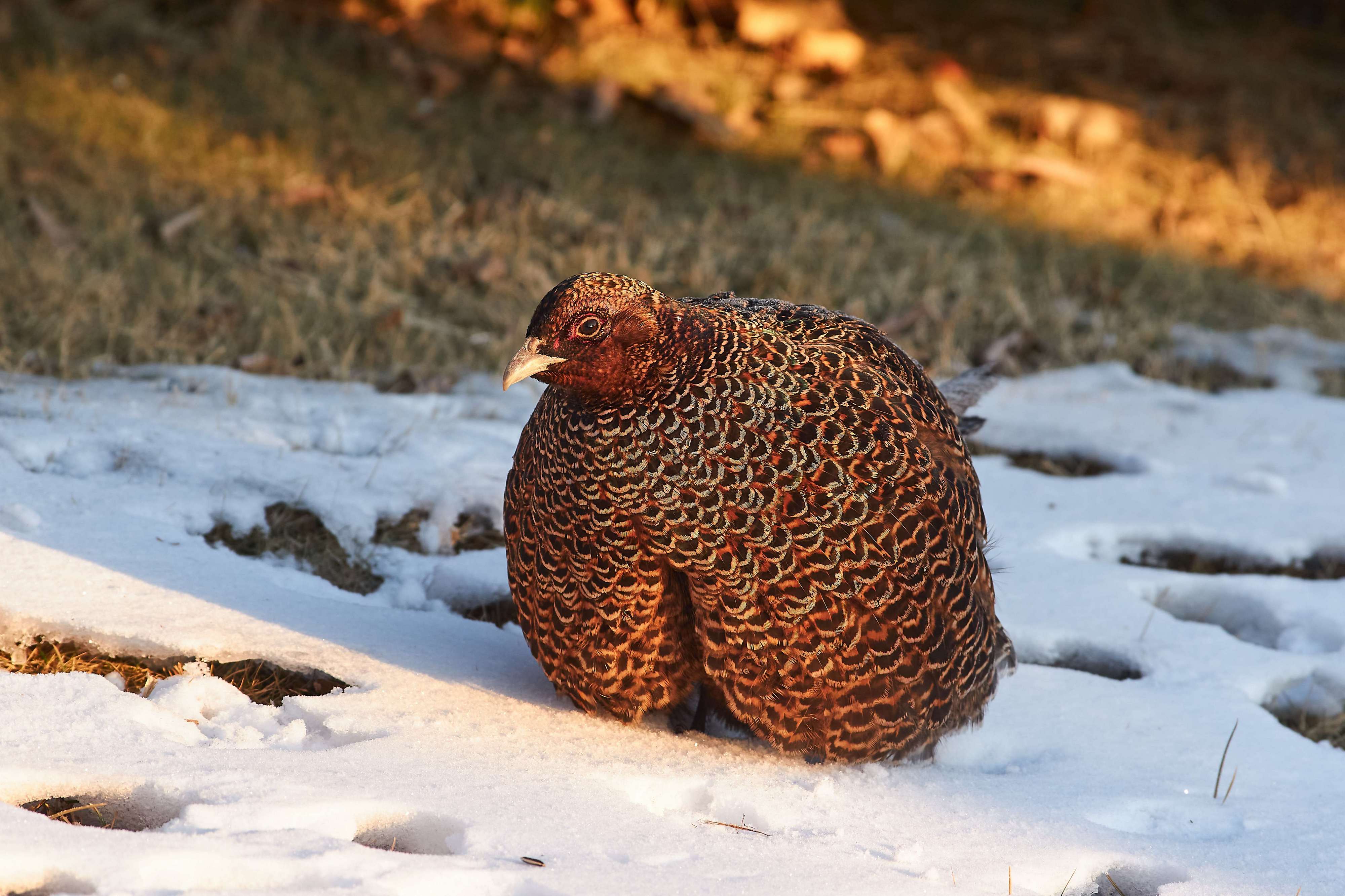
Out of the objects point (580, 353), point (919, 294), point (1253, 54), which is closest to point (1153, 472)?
point (919, 294)

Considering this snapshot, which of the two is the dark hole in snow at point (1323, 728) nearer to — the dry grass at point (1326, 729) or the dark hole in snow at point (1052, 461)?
the dry grass at point (1326, 729)

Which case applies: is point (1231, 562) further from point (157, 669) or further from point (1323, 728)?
point (157, 669)

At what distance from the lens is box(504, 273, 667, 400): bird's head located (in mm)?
2176

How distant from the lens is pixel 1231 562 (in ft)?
12.2

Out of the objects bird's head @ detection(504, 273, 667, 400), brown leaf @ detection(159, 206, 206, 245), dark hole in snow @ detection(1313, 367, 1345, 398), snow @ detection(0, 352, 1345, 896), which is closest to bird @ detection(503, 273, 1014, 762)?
bird's head @ detection(504, 273, 667, 400)

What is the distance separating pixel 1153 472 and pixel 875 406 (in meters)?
2.27

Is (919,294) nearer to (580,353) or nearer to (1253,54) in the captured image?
(580,353)

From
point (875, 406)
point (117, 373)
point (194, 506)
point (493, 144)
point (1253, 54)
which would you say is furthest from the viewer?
point (1253, 54)

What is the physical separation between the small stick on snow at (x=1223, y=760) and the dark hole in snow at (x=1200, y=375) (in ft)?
9.00

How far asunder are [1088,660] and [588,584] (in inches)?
56.9

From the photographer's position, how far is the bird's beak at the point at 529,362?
84.8 inches

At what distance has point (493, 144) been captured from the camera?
6.75m

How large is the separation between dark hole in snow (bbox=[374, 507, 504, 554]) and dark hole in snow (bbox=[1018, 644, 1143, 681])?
4.52 ft

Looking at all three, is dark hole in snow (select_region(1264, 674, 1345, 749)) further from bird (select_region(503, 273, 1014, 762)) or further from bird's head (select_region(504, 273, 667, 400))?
bird's head (select_region(504, 273, 667, 400))
